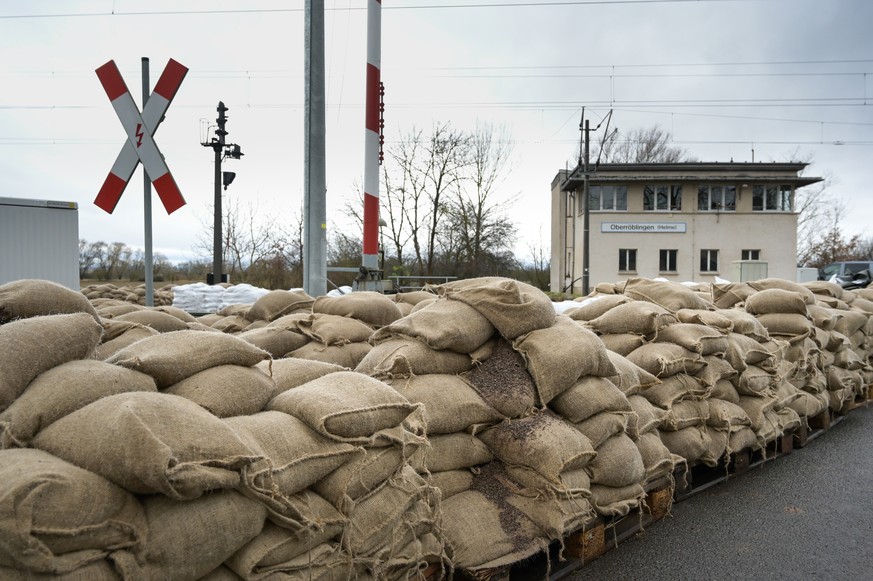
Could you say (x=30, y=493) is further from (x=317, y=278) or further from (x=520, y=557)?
(x=317, y=278)

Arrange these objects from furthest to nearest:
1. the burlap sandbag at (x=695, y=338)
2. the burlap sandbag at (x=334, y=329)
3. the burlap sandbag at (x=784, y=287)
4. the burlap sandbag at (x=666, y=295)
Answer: the burlap sandbag at (x=784, y=287)
the burlap sandbag at (x=666, y=295)
the burlap sandbag at (x=695, y=338)
the burlap sandbag at (x=334, y=329)

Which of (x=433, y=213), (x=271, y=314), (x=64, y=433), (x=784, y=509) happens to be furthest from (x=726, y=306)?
(x=433, y=213)

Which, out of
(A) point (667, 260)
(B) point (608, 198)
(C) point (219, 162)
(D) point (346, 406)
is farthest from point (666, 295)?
(A) point (667, 260)

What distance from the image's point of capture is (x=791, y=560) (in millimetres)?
2996

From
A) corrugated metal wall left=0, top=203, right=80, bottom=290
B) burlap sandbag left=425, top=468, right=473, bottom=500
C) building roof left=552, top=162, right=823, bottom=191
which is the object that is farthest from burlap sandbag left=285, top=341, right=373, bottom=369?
building roof left=552, top=162, right=823, bottom=191

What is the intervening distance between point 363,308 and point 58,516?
8.37 ft

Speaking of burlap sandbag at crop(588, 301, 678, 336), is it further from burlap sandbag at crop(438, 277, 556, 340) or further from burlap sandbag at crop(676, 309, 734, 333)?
burlap sandbag at crop(438, 277, 556, 340)

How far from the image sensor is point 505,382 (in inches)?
112

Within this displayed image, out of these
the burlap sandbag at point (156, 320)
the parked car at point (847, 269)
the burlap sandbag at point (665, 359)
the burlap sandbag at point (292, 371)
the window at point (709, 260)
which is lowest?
the burlap sandbag at point (665, 359)

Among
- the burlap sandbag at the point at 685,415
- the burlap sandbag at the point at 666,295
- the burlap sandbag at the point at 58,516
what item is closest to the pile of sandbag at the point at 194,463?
the burlap sandbag at the point at 58,516

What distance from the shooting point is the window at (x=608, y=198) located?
2764 cm

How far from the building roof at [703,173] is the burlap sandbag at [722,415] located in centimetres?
2342

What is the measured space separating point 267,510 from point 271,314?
291 centimetres

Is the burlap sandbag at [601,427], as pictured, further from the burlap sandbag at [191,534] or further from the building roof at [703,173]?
the building roof at [703,173]
